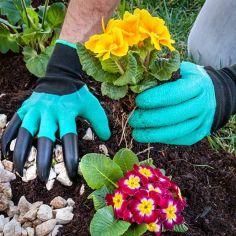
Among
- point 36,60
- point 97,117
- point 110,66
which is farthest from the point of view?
point 36,60

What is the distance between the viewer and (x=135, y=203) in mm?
1636

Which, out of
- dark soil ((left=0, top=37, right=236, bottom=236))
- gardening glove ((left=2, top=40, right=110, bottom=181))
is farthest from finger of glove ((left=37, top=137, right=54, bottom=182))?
dark soil ((left=0, top=37, right=236, bottom=236))

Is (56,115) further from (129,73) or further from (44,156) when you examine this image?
(129,73)

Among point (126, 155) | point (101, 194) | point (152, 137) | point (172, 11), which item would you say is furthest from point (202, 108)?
point (172, 11)

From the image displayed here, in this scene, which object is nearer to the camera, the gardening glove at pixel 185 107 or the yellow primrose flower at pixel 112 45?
the yellow primrose flower at pixel 112 45

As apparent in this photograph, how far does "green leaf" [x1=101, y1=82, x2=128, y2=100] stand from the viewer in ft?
5.74

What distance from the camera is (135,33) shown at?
5.43 feet

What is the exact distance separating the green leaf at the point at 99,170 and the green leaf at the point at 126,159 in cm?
5

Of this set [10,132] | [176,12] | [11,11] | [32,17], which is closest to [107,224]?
[10,132]

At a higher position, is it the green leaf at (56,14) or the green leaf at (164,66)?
the green leaf at (164,66)

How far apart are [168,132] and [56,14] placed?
3.09 feet

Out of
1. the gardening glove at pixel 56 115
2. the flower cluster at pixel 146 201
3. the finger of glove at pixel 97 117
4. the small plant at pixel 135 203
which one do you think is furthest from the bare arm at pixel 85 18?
the flower cluster at pixel 146 201

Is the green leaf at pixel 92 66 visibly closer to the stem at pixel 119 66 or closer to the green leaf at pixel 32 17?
the stem at pixel 119 66

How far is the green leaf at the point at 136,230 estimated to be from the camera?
1673 mm
